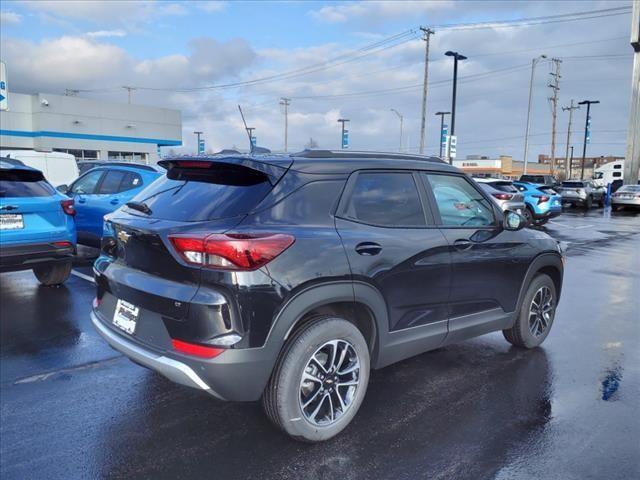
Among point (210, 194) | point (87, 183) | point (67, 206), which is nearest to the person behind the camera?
point (210, 194)

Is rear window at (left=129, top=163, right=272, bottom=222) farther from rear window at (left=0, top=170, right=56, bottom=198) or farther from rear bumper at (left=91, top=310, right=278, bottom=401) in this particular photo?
rear window at (left=0, top=170, right=56, bottom=198)

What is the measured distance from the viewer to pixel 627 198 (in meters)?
25.8

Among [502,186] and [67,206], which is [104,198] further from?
[502,186]

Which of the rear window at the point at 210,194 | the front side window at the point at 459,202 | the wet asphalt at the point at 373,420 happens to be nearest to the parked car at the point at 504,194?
the wet asphalt at the point at 373,420

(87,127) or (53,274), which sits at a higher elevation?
(87,127)

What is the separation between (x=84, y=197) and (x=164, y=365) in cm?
688

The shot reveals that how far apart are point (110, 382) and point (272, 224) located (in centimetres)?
216

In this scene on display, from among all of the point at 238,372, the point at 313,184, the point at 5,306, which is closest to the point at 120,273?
the point at 238,372

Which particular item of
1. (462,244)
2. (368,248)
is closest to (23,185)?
(368,248)

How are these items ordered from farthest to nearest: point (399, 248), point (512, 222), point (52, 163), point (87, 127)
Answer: point (87, 127)
point (52, 163)
point (512, 222)
point (399, 248)

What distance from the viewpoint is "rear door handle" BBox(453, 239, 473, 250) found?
12.7ft

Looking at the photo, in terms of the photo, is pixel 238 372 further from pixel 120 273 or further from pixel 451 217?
pixel 451 217

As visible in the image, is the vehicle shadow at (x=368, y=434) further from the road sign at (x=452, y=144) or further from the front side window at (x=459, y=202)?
the road sign at (x=452, y=144)

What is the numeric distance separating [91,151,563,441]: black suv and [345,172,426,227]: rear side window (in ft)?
0.03
